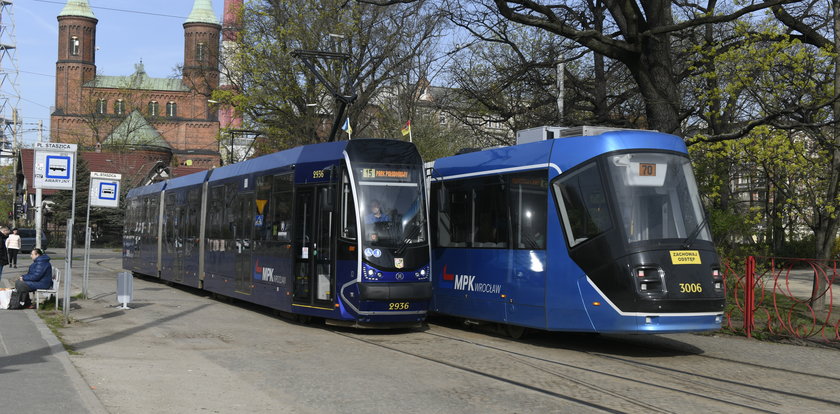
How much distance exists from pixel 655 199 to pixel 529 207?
2019mm

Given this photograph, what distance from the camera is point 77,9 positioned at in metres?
113

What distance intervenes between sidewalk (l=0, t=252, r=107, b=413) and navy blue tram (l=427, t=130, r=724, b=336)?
6.48 m

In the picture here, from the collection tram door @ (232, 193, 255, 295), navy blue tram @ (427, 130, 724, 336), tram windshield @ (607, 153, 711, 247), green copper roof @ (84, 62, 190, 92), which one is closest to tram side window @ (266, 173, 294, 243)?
tram door @ (232, 193, 255, 295)

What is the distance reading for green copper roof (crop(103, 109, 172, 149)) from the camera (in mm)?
81562

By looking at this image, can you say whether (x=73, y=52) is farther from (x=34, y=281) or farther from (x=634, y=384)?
(x=634, y=384)

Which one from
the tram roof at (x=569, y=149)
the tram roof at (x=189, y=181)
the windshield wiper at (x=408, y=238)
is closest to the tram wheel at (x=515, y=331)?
the windshield wiper at (x=408, y=238)

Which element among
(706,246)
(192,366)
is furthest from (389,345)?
(706,246)

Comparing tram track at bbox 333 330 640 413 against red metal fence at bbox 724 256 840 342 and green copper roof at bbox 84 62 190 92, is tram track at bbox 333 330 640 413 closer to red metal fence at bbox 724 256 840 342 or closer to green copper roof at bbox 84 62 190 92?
red metal fence at bbox 724 256 840 342

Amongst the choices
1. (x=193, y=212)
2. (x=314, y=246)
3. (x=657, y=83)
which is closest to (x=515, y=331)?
(x=314, y=246)

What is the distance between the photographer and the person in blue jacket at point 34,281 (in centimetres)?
1611

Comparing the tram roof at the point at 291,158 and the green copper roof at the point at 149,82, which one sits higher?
the green copper roof at the point at 149,82

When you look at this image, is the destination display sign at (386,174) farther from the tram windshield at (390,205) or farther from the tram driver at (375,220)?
the tram driver at (375,220)

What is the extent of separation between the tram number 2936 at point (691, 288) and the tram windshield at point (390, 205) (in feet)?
14.1

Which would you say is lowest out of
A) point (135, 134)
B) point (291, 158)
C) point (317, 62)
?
point (291, 158)
